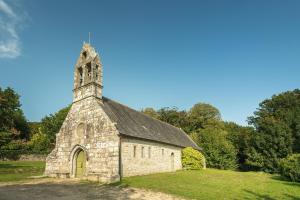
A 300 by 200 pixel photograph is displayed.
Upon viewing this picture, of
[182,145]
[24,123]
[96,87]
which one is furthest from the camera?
[24,123]

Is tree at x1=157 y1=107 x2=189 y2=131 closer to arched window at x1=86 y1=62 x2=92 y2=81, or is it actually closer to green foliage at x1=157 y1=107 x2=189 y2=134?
green foliage at x1=157 y1=107 x2=189 y2=134

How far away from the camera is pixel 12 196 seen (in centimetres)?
1141

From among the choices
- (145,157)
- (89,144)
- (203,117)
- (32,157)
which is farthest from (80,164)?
(203,117)

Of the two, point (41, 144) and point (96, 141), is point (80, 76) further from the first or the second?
point (41, 144)

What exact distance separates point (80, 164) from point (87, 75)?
24.4ft

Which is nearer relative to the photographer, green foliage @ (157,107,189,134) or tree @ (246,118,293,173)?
tree @ (246,118,293,173)

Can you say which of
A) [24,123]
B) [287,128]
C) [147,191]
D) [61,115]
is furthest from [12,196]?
[24,123]

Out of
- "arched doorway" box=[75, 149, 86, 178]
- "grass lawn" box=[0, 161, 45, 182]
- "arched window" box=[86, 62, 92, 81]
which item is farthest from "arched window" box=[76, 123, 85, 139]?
"grass lawn" box=[0, 161, 45, 182]

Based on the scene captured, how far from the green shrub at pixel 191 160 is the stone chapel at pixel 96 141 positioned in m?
5.32

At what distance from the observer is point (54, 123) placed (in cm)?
5191

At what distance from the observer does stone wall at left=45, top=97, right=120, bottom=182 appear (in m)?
17.8

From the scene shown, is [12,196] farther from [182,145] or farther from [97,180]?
[182,145]

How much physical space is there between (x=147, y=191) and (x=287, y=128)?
1042 inches

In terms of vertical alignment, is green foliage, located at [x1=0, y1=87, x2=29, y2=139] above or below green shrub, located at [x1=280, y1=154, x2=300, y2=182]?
above
